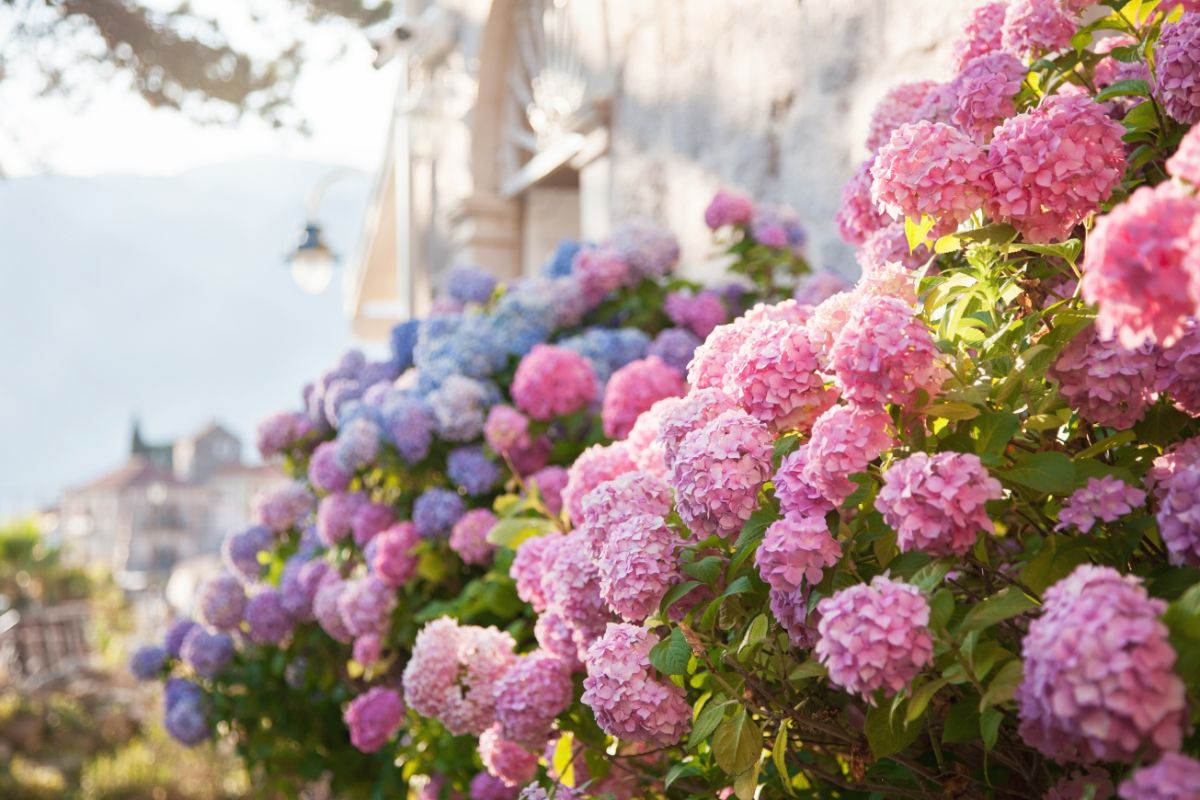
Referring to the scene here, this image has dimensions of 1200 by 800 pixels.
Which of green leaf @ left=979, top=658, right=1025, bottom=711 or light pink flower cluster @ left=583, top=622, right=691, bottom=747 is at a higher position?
green leaf @ left=979, top=658, right=1025, bottom=711

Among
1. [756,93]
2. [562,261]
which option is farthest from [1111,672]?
[756,93]

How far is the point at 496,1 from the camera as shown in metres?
4.92

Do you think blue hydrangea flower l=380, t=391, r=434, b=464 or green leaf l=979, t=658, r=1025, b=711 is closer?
green leaf l=979, t=658, r=1025, b=711

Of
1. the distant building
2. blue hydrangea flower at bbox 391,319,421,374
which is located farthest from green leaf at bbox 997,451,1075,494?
the distant building

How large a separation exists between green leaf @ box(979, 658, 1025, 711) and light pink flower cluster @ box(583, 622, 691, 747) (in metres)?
0.38

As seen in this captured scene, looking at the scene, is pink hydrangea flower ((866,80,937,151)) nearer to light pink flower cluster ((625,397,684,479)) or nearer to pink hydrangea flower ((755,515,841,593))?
light pink flower cluster ((625,397,684,479))

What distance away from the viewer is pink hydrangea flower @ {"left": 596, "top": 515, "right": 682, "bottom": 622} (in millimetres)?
1159

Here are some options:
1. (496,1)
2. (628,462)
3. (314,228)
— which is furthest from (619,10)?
(314,228)

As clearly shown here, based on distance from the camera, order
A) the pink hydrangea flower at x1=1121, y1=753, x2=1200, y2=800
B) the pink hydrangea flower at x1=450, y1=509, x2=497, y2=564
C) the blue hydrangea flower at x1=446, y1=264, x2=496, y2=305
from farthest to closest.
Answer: the blue hydrangea flower at x1=446, y1=264, x2=496, y2=305 → the pink hydrangea flower at x1=450, y1=509, x2=497, y2=564 → the pink hydrangea flower at x1=1121, y1=753, x2=1200, y2=800

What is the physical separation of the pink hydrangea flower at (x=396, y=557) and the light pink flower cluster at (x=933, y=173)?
158 centimetres

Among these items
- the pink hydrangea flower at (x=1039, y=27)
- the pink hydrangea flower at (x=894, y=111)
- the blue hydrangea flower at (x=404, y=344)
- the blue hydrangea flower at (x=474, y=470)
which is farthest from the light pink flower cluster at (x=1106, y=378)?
the blue hydrangea flower at (x=404, y=344)

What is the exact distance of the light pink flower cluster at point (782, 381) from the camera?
3.64ft

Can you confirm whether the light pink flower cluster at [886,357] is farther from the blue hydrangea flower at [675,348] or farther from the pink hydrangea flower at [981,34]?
the blue hydrangea flower at [675,348]

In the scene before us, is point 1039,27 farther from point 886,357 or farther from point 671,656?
point 671,656
